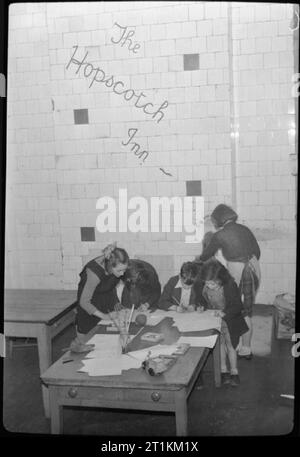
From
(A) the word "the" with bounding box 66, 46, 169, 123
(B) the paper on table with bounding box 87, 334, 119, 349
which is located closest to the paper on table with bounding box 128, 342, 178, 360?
(B) the paper on table with bounding box 87, 334, 119, 349

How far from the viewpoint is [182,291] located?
2334 millimetres

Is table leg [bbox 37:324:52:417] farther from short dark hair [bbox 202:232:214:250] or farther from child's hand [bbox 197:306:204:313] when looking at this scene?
short dark hair [bbox 202:232:214:250]

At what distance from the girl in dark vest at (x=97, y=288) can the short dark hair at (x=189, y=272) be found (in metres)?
0.25

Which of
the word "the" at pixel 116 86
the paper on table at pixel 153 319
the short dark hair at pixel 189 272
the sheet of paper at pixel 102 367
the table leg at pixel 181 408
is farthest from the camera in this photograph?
the paper on table at pixel 153 319

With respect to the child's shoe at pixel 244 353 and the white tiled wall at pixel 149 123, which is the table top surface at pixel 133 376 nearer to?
the child's shoe at pixel 244 353

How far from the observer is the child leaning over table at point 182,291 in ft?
7.47

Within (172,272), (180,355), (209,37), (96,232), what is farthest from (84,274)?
(209,37)

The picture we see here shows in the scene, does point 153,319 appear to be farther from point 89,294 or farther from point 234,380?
point 234,380

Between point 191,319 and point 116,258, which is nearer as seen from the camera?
point 116,258

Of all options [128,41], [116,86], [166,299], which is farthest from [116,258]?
[128,41]

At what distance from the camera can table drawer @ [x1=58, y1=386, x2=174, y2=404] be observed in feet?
6.47

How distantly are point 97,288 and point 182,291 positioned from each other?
1.27 ft

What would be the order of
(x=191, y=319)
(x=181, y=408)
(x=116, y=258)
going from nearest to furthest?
(x=181, y=408) < (x=116, y=258) < (x=191, y=319)

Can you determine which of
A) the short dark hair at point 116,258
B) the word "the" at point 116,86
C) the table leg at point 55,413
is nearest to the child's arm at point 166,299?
the short dark hair at point 116,258
